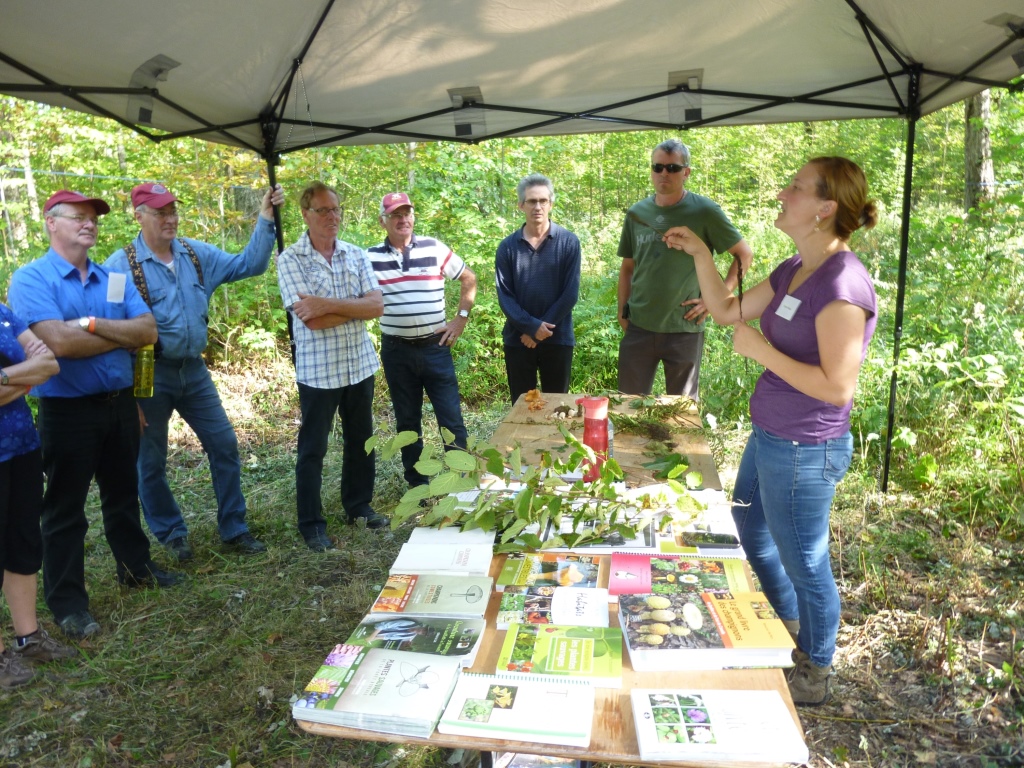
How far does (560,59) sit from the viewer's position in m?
3.53

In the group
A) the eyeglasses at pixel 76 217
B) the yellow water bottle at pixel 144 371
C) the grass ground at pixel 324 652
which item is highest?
the eyeglasses at pixel 76 217

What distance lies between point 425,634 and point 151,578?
8.56 feet

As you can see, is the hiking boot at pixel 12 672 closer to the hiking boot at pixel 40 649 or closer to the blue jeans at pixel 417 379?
the hiking boot at pixel 40 649

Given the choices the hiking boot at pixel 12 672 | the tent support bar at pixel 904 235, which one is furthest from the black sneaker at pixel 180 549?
the tent support bar at pixel 904 235

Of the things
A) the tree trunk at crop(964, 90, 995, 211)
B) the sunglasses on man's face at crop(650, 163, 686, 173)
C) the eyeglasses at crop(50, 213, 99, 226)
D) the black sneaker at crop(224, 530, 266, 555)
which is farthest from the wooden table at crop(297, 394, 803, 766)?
the tree trunk at crop(964, 90, 995, 211)

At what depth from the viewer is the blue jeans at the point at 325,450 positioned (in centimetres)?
370

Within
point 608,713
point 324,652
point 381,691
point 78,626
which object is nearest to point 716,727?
point 608,713

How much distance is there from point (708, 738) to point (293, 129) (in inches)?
157

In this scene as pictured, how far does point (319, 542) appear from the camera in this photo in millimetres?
3832

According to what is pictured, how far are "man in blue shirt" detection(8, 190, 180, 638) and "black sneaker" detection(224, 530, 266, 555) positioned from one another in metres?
0.81

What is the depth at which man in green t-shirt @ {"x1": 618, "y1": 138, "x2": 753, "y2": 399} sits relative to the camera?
3877 millimetres

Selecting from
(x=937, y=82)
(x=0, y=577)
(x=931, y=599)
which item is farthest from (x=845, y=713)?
(x=0, y=577)

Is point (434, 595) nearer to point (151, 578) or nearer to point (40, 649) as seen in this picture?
point (40, 649)

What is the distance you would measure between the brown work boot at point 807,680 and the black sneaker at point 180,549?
304 centimetres
